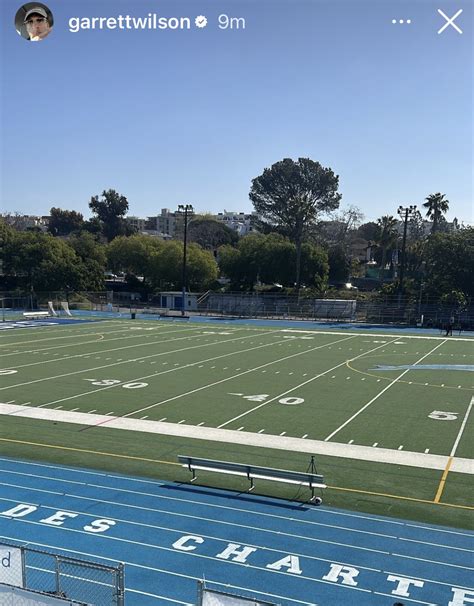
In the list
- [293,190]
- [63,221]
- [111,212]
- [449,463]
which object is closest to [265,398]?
[449,463]

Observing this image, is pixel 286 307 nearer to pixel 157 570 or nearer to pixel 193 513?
pixel 193 513

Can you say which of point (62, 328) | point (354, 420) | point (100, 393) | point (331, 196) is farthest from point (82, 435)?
point (331, 196)

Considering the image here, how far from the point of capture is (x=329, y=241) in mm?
107375

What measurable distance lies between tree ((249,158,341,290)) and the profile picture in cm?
8667

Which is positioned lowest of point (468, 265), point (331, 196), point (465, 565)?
point (465, 565)

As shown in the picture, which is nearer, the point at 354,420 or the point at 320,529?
the point at 320,529

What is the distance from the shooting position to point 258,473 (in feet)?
46.6

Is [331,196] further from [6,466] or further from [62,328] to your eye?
[6,466]

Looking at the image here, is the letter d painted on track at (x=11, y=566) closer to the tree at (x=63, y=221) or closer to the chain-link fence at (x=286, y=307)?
the chain-link fence at (x=286, y=307)

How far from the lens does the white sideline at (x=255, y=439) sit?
16188mm

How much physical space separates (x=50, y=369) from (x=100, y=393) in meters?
6.47

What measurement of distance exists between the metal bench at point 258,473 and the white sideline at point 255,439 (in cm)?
281

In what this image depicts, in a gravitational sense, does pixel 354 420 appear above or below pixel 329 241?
below

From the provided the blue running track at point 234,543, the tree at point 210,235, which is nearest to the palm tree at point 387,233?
the tree at point 210,235
